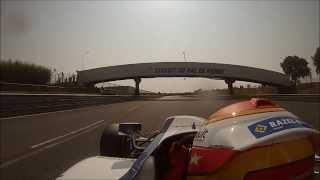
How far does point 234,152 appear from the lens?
3.38 m

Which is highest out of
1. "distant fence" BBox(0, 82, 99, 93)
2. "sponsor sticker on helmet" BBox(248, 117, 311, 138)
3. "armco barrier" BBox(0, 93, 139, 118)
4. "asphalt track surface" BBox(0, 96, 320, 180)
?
"distant fence" BBox(0, 82, 99, 93)

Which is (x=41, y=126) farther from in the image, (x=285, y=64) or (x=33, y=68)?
(x=285, y=64)

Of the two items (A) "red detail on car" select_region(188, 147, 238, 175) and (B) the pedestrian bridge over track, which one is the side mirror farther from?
(B) the pedestrian bridge over track

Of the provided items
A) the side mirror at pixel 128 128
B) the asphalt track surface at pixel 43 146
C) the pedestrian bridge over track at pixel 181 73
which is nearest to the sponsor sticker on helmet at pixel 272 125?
the side mirror at pixel 128 128

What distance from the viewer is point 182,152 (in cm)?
399

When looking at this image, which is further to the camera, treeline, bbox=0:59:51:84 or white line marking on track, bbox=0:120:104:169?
treeline, bbox=0:59:51:84

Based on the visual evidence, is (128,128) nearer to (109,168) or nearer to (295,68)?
(109,168)

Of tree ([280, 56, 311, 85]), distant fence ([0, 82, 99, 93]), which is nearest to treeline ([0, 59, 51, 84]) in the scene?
distant fence ([0, 82, 99, 93])

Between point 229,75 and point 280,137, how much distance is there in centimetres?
7993

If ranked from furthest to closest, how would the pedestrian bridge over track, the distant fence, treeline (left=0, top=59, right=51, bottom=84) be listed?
the pedestrian bridge over track < treeline (left=0, top=59, right=51, bottom=84) < the distant fence

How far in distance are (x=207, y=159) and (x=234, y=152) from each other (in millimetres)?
195

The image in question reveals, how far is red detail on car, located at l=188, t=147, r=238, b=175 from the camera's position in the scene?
11.1 ft

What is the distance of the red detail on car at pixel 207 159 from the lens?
3389mm

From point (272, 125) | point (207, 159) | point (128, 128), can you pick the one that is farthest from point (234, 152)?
point (128, 128)
